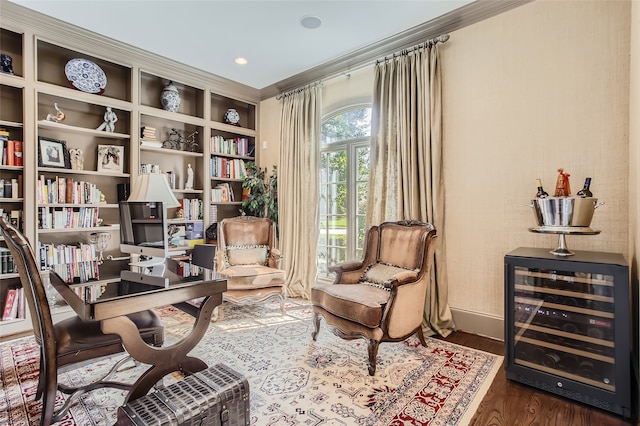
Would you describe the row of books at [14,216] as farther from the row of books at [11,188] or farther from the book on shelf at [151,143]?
the book on shelf at [151,143]

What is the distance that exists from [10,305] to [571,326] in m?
4.57

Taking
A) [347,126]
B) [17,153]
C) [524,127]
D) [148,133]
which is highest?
[347,126]

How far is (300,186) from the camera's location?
172 inches

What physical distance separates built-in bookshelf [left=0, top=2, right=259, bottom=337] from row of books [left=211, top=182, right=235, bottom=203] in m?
0.08

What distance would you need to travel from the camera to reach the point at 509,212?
2.78 meters

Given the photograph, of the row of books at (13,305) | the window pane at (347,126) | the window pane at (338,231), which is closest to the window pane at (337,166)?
the window pane at (347,126)

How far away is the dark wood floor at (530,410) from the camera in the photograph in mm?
1766

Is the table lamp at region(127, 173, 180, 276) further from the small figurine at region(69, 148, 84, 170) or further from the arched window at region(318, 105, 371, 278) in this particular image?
the arched window at region(318, 105, 371, 278)

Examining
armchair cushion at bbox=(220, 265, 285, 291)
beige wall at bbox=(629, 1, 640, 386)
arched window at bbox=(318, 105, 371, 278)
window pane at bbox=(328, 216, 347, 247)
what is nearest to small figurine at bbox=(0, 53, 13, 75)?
armchair cushion at bbox=(220, 265, 285, 291)

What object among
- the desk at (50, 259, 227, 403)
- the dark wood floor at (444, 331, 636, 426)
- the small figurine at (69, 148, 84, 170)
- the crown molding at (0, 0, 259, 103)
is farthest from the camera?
the small figurine at (69, 148, 84, 170)

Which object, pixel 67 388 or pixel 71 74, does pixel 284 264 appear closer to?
pixel 67 388

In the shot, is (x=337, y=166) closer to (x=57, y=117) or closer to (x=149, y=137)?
(x=149, y=137)

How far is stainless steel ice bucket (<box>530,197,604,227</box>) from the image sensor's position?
2027 mm

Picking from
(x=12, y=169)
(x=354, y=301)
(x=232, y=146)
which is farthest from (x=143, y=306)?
(x=232, y=146)
